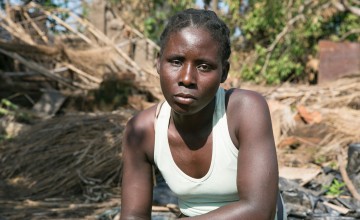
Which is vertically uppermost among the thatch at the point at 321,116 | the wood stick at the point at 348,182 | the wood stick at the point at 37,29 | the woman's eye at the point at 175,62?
the wood stick at the point at 37,29

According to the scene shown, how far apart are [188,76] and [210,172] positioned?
1.28ft

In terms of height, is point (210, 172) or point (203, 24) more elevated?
point (203, 24)

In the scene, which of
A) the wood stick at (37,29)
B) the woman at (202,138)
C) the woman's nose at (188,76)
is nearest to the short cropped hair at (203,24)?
the woman at (202,138)

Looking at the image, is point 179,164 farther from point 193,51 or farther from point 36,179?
point 36,179

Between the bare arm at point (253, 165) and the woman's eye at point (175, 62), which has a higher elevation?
the woman's eye at point (175, 62)

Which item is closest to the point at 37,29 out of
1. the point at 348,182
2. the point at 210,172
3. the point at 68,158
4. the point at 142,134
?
the point at 68,158

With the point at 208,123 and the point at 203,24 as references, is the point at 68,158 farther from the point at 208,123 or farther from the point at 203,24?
the point at 203,24

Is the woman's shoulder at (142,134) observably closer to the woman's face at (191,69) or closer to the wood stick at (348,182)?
the woman's face at (191,69)

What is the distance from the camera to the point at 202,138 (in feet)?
6.78

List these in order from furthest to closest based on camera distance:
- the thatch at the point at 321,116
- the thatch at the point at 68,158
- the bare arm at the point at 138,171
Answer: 1. the thatch at the point at 321,116
2. the thatch at the point at 68,158
3. the bare arm at the point at 138,171

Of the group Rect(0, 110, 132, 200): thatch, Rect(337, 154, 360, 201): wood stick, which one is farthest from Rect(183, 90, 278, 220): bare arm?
Rect(0, 110, 132, 200): thatch

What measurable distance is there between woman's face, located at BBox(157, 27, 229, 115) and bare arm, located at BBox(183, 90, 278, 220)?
16cm

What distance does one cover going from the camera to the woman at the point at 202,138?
6.02 feet

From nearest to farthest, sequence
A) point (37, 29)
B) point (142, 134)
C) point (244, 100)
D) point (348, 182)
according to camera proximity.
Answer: point (244, 100)
point (142, 134)
point (348, 182)
point (37, 29)
